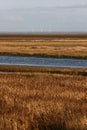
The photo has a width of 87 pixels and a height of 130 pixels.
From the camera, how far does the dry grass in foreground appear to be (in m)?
11.2

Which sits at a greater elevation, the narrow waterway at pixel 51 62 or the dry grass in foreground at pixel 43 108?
the dry grass in foreground at pixel 43 108

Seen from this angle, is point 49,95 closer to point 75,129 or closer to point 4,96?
point 4,96

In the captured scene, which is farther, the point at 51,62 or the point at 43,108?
the point at 51,62

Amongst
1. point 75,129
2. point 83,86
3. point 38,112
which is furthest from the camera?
point 83,86

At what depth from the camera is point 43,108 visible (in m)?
13.3

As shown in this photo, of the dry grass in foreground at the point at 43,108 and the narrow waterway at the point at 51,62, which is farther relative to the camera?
the narrow waterway at the point at 51,62

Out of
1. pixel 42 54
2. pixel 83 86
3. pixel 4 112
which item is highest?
pixel 4 112

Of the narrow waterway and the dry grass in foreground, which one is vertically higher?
the dry grass in foreground

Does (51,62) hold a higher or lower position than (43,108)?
lower

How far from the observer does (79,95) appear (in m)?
16.8

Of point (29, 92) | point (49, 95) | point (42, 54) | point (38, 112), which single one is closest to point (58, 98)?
point (49, 95)

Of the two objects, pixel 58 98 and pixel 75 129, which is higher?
pixel 75 129

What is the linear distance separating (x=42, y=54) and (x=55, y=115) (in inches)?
2036

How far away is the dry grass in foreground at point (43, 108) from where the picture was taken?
11.2 meters
